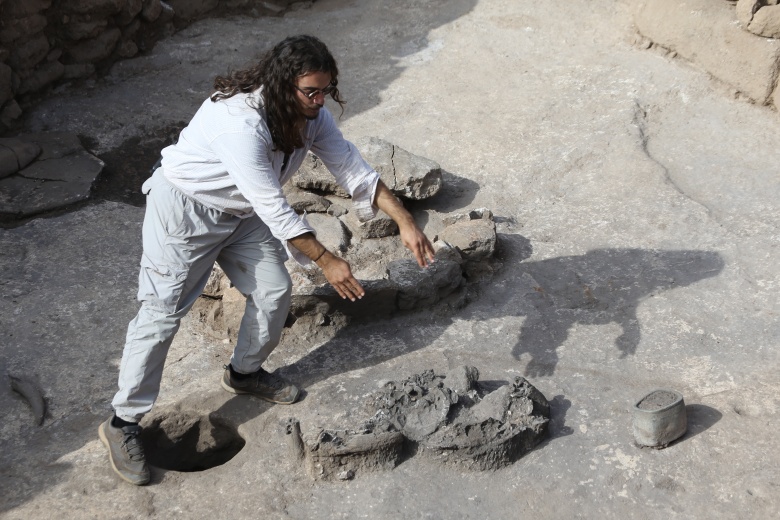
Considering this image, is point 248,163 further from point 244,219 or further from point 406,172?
point 406,172

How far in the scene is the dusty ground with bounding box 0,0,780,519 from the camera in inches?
136

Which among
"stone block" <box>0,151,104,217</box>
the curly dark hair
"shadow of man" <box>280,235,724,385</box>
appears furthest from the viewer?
"stone block" <box>0,151,104,217</box>

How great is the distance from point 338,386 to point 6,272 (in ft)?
7.06

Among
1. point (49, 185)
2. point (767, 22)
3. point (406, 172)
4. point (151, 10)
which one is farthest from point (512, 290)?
point (151, 10)

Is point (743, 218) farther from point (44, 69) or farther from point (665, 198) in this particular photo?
point (44, 69)

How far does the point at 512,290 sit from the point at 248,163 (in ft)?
6.40

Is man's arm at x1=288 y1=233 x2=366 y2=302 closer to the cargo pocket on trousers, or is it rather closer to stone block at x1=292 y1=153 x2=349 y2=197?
the cargo pocket on trousers

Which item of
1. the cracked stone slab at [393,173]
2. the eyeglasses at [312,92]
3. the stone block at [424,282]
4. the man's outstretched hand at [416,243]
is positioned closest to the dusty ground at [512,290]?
the stone block at [424,282]

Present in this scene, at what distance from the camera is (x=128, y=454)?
3520 mm

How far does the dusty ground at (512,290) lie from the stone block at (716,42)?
0.13m

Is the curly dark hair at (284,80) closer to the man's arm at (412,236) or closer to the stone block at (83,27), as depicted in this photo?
the man's arm at (412,236)

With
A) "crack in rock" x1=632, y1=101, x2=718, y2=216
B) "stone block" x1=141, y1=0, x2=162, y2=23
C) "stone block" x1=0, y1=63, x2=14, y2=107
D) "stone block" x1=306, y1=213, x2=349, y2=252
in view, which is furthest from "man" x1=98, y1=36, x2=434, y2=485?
"stone block" x1=141, y1=0, x2=162, y2=23

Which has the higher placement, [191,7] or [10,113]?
[191,7]

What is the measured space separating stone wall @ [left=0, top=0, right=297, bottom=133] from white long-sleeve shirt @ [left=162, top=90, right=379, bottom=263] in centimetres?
337
